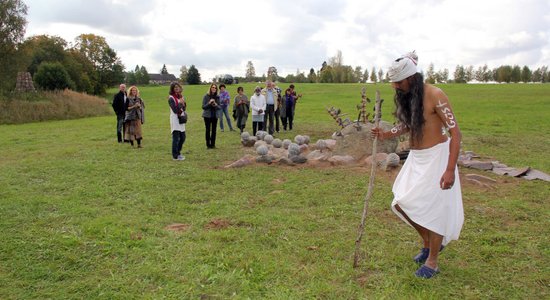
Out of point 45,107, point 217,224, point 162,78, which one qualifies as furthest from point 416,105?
point 162,78

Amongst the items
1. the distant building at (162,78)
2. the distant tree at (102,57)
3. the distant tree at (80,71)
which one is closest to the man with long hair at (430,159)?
the distant tree at (80,71)

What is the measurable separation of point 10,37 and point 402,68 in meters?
32.8

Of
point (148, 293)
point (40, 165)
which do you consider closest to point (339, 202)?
point (148, 293)

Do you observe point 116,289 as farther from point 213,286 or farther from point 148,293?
point 213,286

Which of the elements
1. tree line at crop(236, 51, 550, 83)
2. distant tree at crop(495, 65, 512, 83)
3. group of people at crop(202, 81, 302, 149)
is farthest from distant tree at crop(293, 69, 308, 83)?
group of people at crop(202, 81, 302, 149)

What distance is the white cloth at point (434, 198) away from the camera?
378cm

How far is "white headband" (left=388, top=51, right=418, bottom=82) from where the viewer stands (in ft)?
12.5

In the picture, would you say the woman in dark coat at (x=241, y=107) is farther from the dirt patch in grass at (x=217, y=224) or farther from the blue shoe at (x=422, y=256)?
the blue shoe at (x=422, y=256)

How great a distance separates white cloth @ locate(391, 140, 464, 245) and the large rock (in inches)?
221

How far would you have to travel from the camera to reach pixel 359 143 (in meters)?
9.62

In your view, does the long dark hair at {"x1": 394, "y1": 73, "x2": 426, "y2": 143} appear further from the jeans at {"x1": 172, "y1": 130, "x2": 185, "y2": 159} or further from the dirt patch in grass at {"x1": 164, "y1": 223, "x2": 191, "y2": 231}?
the jeans at {"x1": 172, "y1": 130, "x2": 185, "y2": 159}

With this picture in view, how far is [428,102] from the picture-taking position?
12.5 feet

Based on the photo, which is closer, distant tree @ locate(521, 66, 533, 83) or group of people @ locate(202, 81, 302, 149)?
group of people @ locate(202, 81, 302, 149)

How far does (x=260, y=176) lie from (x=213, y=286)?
179 inches
